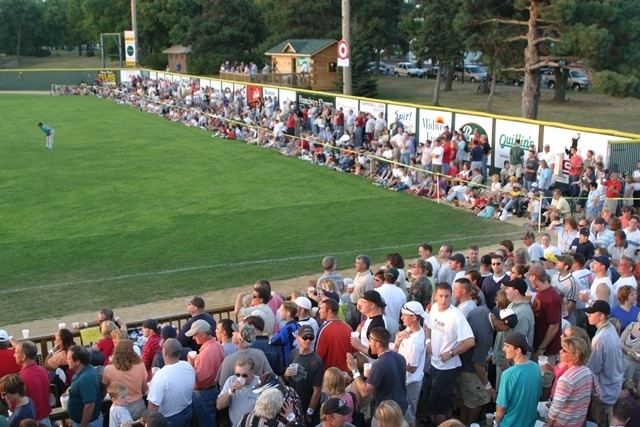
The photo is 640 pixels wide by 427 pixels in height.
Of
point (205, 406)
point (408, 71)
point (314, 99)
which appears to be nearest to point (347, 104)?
point (314, 99)

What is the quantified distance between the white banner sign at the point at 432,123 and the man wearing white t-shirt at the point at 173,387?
19785mm

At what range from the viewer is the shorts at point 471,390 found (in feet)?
25.8

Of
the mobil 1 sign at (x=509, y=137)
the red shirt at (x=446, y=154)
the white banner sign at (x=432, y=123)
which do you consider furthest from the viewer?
the white banner sign at (x=432, y=123)

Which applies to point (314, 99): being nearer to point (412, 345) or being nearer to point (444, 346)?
point (444, 346)

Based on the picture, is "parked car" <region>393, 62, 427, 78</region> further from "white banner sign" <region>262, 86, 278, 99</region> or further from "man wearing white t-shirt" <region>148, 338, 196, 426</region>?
"man wearing white t-shirt" <region>148, 338, 196, 426</region>

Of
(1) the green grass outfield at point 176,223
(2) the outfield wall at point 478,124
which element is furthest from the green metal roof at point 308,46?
(1) the green grass outfield at point 176,223

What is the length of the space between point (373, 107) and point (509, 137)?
290 inches

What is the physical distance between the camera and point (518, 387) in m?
6.54

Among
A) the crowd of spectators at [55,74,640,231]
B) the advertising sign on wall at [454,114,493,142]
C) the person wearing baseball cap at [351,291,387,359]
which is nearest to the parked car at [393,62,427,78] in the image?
the crowd of spectators at [55,74,640,231]

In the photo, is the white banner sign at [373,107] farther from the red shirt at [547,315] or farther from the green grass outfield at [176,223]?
the red shirt at [547,315]

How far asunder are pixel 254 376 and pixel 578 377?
280 cm

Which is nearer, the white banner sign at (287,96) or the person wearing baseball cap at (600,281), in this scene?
the person wearing baseball cap at (600,281)

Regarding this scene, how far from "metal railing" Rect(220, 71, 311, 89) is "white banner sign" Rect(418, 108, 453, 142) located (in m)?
34.1

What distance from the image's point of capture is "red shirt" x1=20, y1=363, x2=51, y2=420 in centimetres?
698
